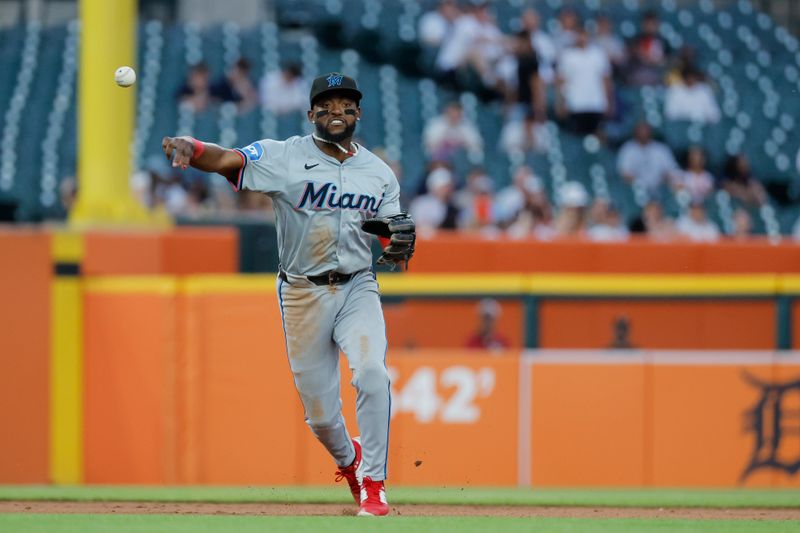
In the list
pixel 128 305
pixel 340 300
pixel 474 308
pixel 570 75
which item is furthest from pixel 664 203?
pixel 340 300

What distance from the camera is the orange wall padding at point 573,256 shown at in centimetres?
1109

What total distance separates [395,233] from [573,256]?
5.37 metres

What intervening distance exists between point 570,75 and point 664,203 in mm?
1808

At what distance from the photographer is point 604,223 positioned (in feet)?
39.7

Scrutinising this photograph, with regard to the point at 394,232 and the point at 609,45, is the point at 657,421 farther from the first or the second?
the point at 609,45

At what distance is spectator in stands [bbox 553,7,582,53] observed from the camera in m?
14.8

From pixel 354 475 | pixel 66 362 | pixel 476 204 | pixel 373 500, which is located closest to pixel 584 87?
pixel 476 204

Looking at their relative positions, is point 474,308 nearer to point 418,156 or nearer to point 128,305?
point 128,305

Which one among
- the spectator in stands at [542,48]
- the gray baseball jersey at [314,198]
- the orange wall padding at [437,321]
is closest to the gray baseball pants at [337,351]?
the gray baseball jersey at [314,198]

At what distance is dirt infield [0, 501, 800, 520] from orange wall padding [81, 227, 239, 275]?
9.85 ft

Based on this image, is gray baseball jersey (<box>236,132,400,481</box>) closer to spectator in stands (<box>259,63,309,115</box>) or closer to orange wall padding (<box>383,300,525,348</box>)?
orange wall padding (<box>383,300,525,348</box>)

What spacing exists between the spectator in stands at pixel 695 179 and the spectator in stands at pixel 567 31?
5.82 ft

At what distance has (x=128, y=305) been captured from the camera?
32.0 ft

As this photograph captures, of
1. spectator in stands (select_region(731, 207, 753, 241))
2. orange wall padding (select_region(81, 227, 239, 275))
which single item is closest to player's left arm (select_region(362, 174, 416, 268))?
orange wall padding (select_region(81, 227, 239, 275))
